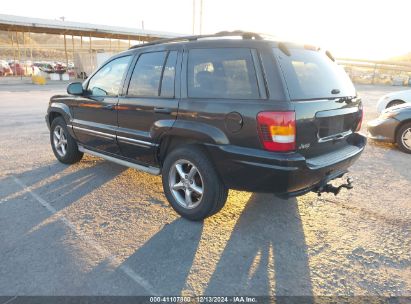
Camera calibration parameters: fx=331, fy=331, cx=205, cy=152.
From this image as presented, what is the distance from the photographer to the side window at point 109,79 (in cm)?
429

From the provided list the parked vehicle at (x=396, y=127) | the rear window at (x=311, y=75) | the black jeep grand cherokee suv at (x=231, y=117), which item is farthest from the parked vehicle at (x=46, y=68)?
the rear window at (x=311, y=75)

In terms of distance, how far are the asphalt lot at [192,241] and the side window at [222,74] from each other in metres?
1.35

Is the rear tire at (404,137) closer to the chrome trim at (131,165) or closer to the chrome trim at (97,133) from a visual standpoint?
the chrome trim at (131,165)

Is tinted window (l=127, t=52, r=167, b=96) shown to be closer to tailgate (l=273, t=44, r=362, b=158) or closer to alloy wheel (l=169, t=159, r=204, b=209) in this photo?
alloy wheel (l=169, t=159, r=204, b=209)

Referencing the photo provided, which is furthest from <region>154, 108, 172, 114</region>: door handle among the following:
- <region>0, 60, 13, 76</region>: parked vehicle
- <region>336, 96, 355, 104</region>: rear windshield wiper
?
<region>0, 60, 13, 76</region>: parked vehicle

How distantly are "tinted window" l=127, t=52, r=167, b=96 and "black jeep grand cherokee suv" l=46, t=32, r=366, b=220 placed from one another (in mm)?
14

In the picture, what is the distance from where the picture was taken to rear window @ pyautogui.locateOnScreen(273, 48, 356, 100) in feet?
9.62

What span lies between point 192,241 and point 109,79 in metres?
2.58

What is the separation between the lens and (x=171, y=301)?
235 centimetres

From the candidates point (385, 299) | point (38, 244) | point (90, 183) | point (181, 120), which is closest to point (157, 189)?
point (90, 183)

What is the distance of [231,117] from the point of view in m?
2.98

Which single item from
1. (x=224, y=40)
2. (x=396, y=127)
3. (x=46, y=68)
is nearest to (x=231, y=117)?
(x=224, y=40)

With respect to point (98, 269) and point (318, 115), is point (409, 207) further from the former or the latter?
point (98, 269)

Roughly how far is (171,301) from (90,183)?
2.68 metres
